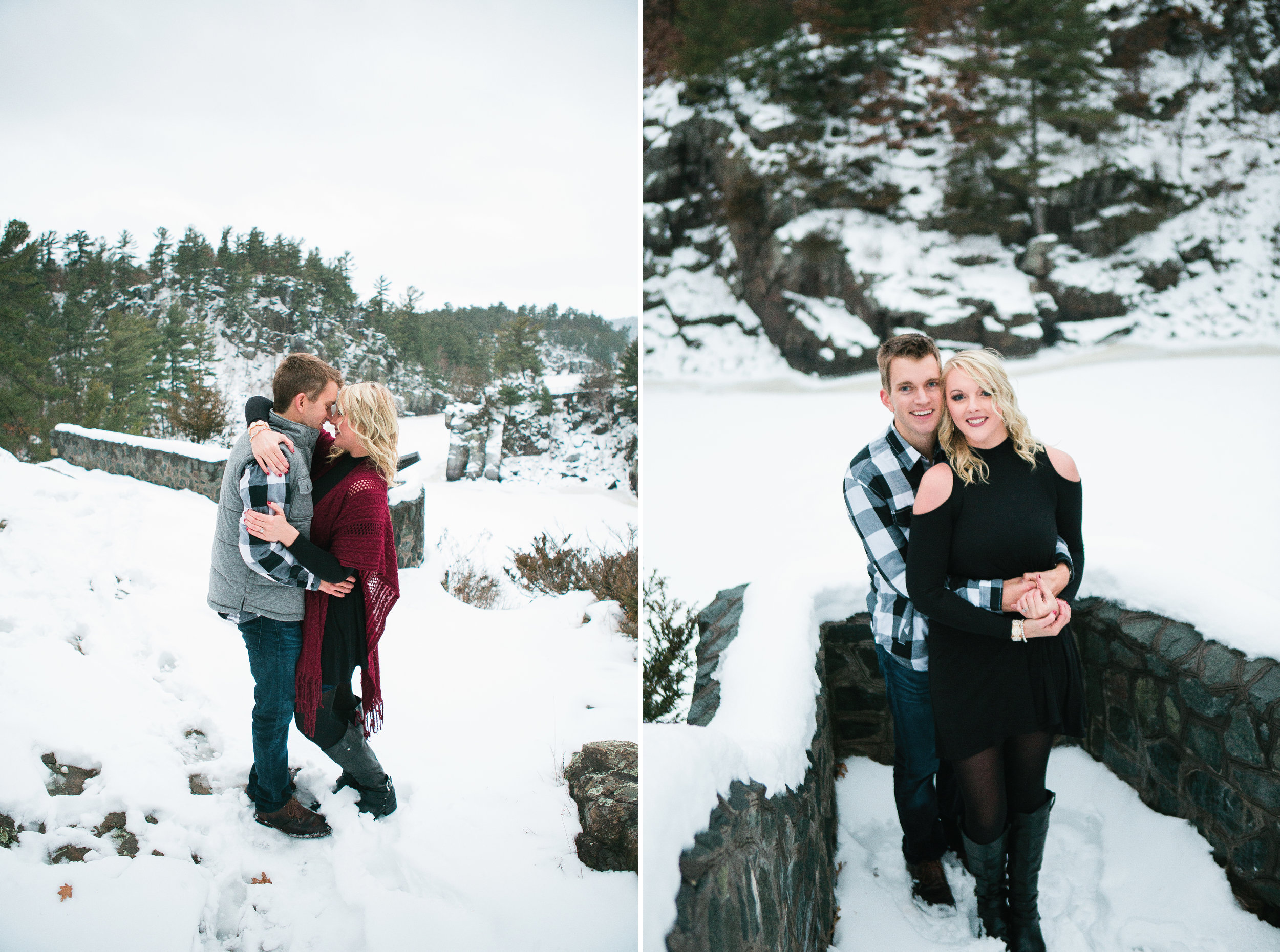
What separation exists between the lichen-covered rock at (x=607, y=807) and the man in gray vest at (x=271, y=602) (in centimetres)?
57

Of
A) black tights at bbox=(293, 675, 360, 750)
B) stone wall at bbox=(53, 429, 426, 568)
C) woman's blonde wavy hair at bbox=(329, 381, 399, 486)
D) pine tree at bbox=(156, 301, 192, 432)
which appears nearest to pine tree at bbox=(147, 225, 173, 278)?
pine tree at bbox=(156, 301, 192, 432)

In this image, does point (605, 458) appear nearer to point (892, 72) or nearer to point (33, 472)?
point (33, 472)

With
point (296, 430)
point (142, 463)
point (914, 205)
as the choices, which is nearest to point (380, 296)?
point (296, 430)

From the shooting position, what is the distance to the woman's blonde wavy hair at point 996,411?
4.02ft

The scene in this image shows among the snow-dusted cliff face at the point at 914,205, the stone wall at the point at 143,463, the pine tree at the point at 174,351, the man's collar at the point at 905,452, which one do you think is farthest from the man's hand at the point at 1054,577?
the snow-dusted cliff face at the point at 914,205

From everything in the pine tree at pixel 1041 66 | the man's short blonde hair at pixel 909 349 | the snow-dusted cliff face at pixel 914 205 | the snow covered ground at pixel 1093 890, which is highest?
the pine tree at pixel 1041 66

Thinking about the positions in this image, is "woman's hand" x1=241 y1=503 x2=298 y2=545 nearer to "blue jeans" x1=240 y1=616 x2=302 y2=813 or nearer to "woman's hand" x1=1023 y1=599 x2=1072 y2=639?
"blue jeans" x1=240 y1=616 x2=302 y2=813

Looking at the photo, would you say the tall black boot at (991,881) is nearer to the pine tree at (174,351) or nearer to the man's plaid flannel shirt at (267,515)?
the man's plaid flannel shirt at (267,515)

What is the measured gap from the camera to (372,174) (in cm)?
170

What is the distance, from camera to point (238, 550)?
1.41 metres

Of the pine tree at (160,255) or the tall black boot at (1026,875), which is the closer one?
the tall black boot at (1026,875)

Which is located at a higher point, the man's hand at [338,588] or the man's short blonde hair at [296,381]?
the man's short blonde hair at [296,381]

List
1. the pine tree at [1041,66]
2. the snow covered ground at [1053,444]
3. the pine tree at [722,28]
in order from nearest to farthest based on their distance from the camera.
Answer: the snow covered ground at [1053,444]
the pine tree at [722,28]
the pine tree at [1041,66]

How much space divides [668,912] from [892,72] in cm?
872
